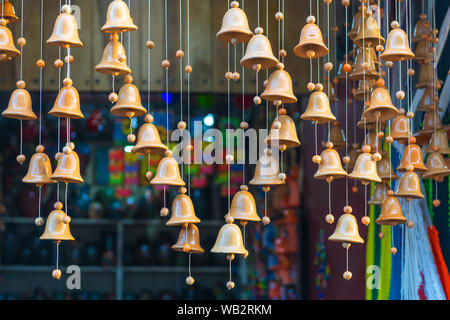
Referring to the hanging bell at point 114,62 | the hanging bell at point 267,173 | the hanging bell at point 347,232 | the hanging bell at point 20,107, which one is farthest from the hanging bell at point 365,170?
the hanging bell at point 20,107

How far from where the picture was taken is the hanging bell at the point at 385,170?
11.0 ft

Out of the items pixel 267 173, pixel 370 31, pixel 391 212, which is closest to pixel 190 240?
pixel 267 173

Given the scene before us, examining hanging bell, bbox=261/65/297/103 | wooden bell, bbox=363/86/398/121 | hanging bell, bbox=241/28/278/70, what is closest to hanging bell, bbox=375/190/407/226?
wooden bell, bbox=363/86/398/121

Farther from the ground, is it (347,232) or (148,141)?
(148,141)

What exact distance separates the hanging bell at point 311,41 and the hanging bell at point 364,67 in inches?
9.6

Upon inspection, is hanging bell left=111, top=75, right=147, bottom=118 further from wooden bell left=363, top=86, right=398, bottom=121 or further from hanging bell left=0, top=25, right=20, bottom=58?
wooden bell left=363, top=86, right=398, bottom=121

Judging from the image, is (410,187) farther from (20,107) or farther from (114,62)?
(20,107)

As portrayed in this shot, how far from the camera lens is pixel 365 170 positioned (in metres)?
2.93

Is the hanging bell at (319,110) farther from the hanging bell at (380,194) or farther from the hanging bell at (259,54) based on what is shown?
the hanging bell at (380,194)

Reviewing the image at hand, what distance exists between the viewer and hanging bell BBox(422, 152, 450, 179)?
3.25m

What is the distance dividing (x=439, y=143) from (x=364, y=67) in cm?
47

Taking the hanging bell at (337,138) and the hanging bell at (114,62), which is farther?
the hanging bell at (337,138)

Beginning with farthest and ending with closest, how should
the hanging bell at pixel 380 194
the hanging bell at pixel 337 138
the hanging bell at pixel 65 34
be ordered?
1. the hanging bell at pixel 337 138
2. the hanging bell at pixel 380 194
3. the hanging bell at pixel 65 34
